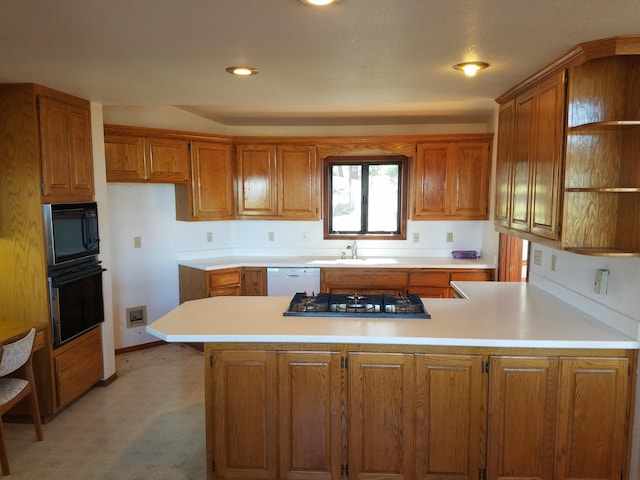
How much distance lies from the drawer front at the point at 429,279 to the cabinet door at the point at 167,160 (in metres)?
2.48

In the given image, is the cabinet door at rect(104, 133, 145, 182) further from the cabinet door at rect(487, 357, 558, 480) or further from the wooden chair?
the cabinet door at rect(487, 357, 558, 480)

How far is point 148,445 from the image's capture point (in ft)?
9.35

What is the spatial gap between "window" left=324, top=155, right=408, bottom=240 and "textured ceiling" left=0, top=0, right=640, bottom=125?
1.83 metres

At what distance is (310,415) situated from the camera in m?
2.30

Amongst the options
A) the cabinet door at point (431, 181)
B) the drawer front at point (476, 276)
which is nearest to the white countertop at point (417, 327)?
the drawer front at point (476, 276)

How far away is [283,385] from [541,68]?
2.13 metres

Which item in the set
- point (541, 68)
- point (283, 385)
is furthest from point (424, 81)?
point (283, 385)

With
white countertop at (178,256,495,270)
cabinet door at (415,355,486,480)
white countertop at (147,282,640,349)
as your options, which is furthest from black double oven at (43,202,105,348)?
cabinet door at (415,355,486,480)

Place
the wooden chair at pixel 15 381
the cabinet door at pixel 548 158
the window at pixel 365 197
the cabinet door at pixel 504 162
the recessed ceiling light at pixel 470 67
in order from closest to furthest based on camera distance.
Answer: the cabinet door at pixel 548 158
the recessed ceiling light at pixel 470 67
the wooden chair at pixel 15 381
the cabinet door at pixel 504 162
the window at pixel 365 197

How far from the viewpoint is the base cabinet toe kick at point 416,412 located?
218cm

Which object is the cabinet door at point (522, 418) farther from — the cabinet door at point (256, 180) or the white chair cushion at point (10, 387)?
the cabinet door at point (256, 180)

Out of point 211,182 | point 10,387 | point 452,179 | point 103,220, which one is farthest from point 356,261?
point 10,387

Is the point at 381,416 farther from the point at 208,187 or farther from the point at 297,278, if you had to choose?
the point at 208,187

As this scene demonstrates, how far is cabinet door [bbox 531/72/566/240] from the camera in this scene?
221cm
